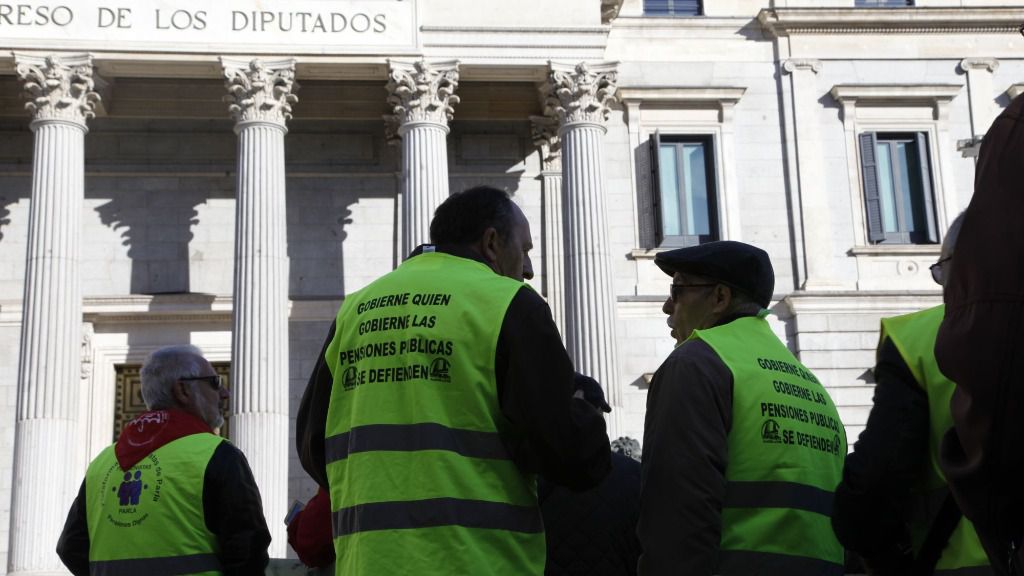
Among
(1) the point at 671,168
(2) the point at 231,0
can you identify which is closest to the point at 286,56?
(2) the point at 231,0

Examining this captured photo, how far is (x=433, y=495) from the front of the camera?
4.07 meters

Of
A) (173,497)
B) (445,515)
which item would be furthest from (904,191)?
(445,515)

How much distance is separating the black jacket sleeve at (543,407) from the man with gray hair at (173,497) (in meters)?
1.93

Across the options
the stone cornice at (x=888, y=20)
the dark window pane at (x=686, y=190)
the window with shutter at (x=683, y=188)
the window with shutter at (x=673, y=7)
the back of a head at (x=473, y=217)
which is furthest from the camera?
the window with shutter at (x=673, y=7)

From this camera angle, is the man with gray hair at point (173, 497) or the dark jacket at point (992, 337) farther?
the man with gray hair at point (173, 497)

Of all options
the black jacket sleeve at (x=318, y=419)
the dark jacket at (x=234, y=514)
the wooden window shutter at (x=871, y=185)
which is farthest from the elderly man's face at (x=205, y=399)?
the wooden window shutter at (x=871, y=185)

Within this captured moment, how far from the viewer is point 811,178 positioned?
71.5 feet

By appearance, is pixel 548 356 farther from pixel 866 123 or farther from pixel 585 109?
pixel 866 123

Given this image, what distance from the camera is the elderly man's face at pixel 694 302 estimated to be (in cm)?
499

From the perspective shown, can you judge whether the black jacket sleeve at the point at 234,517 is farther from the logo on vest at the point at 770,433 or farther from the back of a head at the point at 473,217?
the logo on vest at the point at 770,433

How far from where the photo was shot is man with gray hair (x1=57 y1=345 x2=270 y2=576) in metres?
5.59

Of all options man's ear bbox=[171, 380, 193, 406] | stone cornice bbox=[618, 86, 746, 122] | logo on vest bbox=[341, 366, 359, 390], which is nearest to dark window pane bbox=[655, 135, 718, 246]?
stone cornice bbox=[618, 86, 746, 122]

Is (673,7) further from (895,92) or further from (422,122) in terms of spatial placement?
(422,122)

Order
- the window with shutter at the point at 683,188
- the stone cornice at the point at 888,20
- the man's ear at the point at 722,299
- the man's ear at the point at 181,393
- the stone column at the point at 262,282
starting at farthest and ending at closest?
the stone cornice at the point at 888,20 → the window with shutter at the point at 683,188 → the stone column at the point at 262,282 → the man's ear at the point at 181,393 → the man's ear at the point at 722,299
